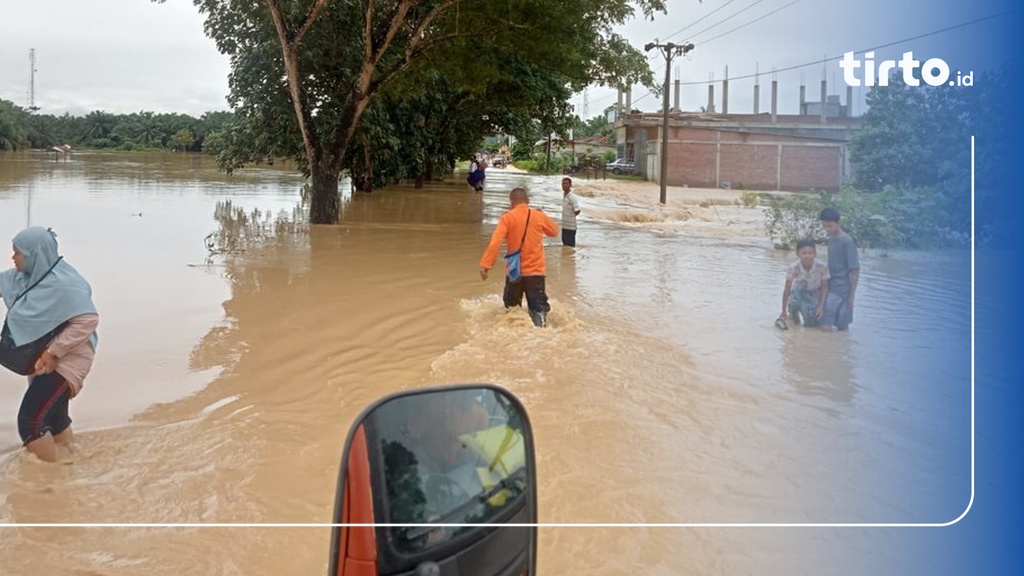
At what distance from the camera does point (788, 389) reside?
233 inches

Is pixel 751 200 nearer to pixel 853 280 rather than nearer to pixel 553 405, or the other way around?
pixel 853 280

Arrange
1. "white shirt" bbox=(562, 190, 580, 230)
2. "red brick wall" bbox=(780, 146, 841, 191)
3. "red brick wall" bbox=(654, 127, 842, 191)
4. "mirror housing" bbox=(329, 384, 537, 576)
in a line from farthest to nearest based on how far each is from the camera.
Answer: "red brick wall" bbox=(654, 127, 842, 191), "red brick wall" bbox=(780, 146, 841, 191), "white shirt" bbox=(562, 190, 580, 230), "mirror housing" bbox=(329, 384, 537, 576)

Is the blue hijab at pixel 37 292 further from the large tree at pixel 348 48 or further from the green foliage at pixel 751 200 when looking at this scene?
the green foliage at pixel 751 200

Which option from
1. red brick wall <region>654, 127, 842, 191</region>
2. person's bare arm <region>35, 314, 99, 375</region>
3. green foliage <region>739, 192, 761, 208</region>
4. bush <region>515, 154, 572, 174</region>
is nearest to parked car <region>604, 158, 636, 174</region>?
bush <region>515, 154, 572, 174</region>

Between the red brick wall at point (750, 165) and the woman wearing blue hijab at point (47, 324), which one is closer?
the woman wearing blue hijab at point (47, 324)

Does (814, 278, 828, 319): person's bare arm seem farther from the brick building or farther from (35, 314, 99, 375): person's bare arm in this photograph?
the brick building

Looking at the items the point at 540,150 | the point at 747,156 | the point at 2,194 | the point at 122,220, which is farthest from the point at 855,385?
the point at 540,150

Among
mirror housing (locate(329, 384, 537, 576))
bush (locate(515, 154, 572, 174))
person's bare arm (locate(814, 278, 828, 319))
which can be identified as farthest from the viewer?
bush (locate(515, 154, 572, 174))

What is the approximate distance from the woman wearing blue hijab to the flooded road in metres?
0.24

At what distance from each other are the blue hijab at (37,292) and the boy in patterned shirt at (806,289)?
604cm

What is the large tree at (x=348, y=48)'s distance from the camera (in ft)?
A: 46.1

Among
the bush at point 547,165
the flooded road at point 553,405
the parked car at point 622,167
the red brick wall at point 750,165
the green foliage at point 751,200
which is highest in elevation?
the bush at point 547,165

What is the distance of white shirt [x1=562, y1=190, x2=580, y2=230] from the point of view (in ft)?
43.4

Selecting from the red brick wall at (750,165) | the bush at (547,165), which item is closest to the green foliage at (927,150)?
the red brick wall at (750,165)
